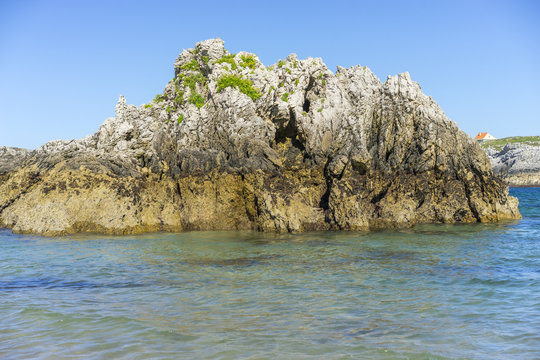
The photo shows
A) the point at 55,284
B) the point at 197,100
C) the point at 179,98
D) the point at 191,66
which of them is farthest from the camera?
the point at 191,66

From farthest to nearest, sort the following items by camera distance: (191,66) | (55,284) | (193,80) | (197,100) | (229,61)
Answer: (191,66), (193,80), (229,61), (197,100), (55,284)

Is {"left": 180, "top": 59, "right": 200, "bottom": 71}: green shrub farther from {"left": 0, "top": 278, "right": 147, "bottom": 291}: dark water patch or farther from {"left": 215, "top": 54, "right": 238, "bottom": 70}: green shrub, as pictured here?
{"left": 0, "top": 278, "right": 147, "bottom": 291}: dark water patch

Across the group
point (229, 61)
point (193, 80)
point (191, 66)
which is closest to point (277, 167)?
point (229, 61)

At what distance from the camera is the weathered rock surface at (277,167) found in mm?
26578

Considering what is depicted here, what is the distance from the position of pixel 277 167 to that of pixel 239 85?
728cm

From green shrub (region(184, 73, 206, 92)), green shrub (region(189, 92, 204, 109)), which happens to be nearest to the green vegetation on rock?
green shrub (region(189, 92, 204, 109))

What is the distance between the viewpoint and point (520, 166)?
413ft

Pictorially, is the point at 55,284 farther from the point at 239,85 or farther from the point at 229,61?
the point at 229,61

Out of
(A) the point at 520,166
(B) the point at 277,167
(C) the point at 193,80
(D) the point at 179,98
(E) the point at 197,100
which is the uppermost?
(C) the point at 193,80

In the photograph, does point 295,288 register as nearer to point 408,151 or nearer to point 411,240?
point 411,240

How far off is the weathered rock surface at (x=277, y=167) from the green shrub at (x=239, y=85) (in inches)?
3.2

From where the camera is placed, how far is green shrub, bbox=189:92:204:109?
103ft

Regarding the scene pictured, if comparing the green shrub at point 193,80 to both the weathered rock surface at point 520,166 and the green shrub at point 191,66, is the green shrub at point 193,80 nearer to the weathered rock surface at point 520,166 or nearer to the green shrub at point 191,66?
the green shrub at point 191,66

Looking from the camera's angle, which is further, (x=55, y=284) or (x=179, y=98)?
(x=179, y=98)
